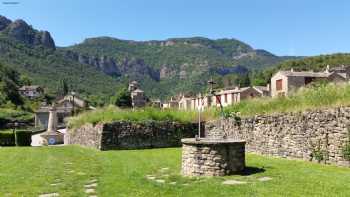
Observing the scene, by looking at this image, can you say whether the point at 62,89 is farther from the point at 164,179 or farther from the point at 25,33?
the point at 164,179

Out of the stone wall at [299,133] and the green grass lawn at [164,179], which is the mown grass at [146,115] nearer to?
the stone wall at [299,133]

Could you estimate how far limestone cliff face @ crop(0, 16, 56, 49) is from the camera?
180 m

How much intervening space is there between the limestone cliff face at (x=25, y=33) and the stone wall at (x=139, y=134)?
163m

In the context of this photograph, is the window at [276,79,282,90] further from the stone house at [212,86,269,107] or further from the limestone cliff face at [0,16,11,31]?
the limestone cliff face at [0,16,11,31]

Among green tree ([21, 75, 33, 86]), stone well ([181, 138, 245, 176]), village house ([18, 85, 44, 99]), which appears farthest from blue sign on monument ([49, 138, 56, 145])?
green tree ([21, 75, 33, 86])

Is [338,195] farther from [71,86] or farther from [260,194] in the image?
[71,86]

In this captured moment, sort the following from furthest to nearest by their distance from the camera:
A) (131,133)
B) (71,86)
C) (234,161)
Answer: (71,86) < (131,133) < (234,161)

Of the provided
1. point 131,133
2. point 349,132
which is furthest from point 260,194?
point 131,133

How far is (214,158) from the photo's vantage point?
33.3ft

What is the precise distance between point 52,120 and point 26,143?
853 centimetres

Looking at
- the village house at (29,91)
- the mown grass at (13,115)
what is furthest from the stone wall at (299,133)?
the village house at (29,91)

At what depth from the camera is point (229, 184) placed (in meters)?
8.86

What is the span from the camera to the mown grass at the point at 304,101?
12.4 m

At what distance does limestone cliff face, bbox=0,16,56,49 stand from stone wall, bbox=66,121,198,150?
163498mm
